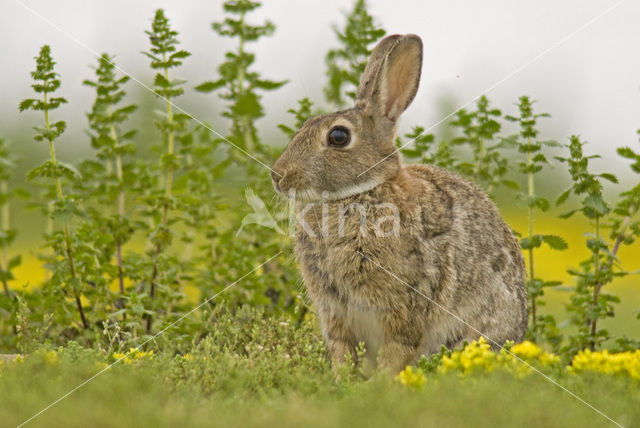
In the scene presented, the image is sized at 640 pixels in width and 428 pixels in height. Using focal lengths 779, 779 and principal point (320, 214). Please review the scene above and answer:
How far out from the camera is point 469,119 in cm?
791

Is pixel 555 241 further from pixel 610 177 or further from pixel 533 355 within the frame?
pixel 533 355

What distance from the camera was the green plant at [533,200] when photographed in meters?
6.95

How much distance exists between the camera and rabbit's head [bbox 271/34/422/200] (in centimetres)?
577

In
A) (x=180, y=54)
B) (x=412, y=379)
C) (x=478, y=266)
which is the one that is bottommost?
(x=412, y=379)

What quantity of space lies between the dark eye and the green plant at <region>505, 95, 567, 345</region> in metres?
2.00

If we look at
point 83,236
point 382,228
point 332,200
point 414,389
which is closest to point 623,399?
point 414,389

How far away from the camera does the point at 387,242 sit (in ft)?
18.5

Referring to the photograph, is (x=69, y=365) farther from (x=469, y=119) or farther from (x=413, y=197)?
(x=469, y=119)

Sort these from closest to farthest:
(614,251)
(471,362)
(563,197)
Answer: (471,362) → (563,197) → (614,251)

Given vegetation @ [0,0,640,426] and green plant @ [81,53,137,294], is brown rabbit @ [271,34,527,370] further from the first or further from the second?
green plant @ [81,53,137,294]

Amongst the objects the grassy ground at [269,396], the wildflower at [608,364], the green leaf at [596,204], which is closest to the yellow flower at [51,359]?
the grassy ground at [269,396]

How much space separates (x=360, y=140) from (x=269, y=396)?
226 cm

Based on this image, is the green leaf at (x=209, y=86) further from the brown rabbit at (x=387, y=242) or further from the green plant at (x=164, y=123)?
the brown rabbit at (x=387, y=242)

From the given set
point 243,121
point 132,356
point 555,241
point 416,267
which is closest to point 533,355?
point 416,267
